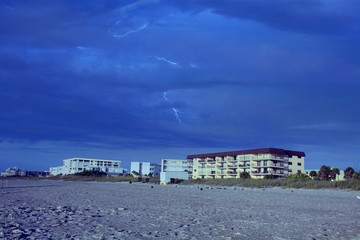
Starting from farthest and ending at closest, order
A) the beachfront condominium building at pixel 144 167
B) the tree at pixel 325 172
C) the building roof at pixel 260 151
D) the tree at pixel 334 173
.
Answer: the beachfront condominium building at pixel 144 167, the building roof at pixel 260 151, the tree at pixel 334 173, the tree at pixel 325 172

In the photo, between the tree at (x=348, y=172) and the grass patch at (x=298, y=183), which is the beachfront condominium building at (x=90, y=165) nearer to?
the grass patch at (x=298, y=183)

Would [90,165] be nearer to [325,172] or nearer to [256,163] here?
[256,163]

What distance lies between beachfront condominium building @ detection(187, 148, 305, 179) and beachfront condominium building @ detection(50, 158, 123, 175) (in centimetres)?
7428

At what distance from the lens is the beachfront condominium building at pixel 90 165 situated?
17975 cm

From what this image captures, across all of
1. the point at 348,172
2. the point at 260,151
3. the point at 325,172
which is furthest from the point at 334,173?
the point at 260,151

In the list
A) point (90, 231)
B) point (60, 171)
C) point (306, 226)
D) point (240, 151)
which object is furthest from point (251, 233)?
point (60, 171)

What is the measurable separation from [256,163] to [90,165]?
103296 millimetres

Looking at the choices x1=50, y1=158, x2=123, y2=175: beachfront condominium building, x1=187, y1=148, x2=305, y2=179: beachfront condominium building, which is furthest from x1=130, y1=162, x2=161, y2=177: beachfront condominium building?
x1=187, y1=148, x2=305, y2=179: beachfront condominium building

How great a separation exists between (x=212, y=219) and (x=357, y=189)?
123 feet

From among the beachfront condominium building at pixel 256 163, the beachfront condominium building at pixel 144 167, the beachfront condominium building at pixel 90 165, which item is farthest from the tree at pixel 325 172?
the beachfront condominium building at pixel 90 165

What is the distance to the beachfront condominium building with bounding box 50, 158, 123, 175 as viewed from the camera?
180 meters

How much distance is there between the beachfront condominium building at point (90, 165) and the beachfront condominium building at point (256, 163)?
244 feet

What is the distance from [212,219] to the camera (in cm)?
1446

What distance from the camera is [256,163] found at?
99.9 m
